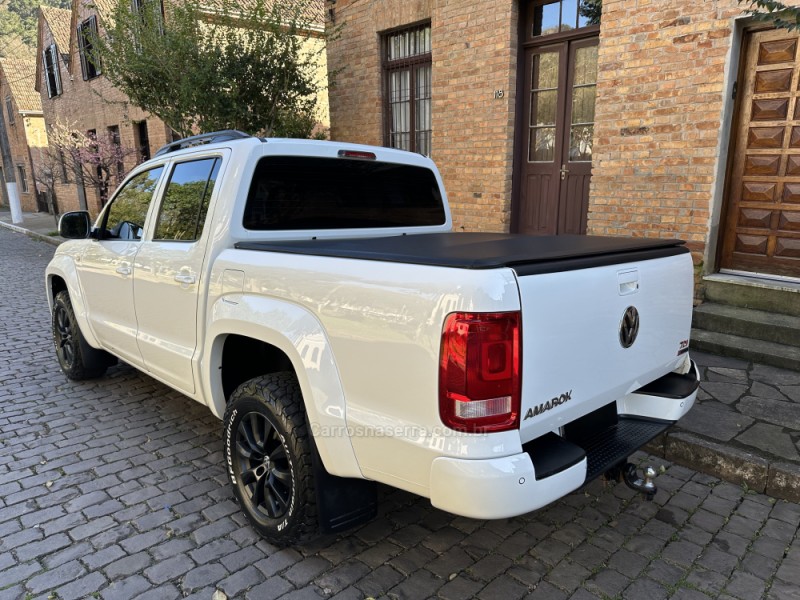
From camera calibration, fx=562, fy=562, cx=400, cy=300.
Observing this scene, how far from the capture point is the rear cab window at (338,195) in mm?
3104

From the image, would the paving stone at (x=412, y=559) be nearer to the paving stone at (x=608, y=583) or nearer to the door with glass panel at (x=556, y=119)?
the paving stone at (x=608, y=583)

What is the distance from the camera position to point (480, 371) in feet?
6.26

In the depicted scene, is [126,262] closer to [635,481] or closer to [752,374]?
[635,481]

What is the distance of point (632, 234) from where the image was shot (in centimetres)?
623

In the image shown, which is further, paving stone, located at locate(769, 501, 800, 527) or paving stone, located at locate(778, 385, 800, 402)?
paving stone, located at locate(778, 385, 800, 402)

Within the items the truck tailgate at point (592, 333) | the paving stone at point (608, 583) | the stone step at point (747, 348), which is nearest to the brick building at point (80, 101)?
the stone step at point (747, 348)

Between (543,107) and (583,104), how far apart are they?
0.57m

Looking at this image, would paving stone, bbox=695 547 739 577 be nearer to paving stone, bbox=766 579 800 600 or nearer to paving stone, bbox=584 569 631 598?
paving stone, bbox=766 579 800 600

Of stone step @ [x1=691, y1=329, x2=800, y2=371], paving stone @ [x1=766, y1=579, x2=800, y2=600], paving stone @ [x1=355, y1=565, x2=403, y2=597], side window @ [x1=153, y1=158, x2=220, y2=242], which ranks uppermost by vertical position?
side window @ [x1=153, y1=158, x2=220, y2=242]

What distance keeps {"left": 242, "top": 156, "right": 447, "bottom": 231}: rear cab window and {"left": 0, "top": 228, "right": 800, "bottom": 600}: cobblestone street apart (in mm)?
1659

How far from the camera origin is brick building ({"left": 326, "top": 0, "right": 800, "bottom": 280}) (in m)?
5.45

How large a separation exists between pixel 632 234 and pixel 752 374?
6.80 feet

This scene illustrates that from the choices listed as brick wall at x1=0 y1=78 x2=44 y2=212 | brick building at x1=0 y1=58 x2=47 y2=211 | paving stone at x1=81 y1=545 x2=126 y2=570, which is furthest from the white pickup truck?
brick building at x1=0 y1=58 x2=47 y2=211

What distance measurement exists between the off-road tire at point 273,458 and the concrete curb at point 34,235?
15.2 metres
